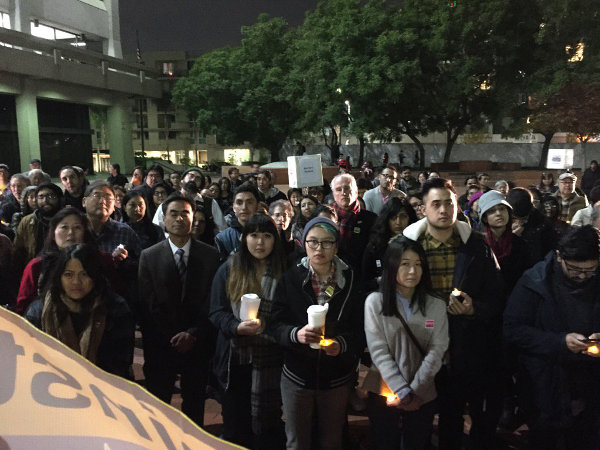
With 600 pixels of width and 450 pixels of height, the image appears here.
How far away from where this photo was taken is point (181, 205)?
3.79 meters

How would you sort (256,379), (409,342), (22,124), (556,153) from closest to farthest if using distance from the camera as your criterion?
(409,342) < (256,379) < (556,153) < (22,124)

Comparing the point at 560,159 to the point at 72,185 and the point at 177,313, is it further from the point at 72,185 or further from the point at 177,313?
the point at 177,313

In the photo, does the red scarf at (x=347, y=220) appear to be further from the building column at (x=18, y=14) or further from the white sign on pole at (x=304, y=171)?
the building column at (x=18, y=14)

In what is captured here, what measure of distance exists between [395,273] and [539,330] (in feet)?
2.88

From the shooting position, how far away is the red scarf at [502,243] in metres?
3.95

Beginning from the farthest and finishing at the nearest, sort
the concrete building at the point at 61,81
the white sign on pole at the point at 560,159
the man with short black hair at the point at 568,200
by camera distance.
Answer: the concrete building at the point at 61,81
the white sign on pole at the point at 560,159
the man with short black hair at the point at 568,200

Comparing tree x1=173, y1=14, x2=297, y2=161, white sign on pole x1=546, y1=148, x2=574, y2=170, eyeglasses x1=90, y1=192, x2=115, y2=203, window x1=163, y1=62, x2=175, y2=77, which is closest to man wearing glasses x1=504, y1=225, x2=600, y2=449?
eyeglasses x1=90, y1=192, x2=115, y2=203

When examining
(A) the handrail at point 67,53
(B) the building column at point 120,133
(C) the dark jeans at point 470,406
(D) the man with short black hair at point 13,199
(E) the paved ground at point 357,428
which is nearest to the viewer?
(C) the dark jeans at point 470,406

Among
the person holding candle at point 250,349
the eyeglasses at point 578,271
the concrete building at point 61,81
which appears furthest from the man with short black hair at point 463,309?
the concrete building at point 61,81

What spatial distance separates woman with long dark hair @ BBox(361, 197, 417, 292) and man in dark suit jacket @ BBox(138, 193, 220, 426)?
1407mm

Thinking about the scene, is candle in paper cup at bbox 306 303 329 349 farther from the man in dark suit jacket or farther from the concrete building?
the concrete building

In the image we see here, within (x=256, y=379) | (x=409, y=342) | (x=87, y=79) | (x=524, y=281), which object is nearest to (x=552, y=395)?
→ (x=524, y=281)

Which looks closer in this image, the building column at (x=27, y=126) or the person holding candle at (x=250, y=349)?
the person holding candle at (x=250, y=349)

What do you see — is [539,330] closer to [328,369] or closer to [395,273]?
[395,273]
